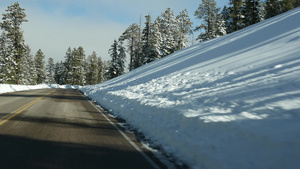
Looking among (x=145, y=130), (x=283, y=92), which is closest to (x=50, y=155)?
(x=145, y=130)

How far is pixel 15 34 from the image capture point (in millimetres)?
40469

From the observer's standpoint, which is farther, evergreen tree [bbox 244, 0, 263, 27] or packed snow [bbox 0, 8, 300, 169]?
evergreen tree [bbox 244, 0, 263, 27]

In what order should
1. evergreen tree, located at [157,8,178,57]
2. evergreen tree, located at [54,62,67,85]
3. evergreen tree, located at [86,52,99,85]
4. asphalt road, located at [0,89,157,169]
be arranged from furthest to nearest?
evergreen tree, located at [54,62,67,85] → evergreen tree, located at [86,52,99,85] → evergreen tree, located at [157,8,178,57] → asphalt road, located at [0,89,157,169]

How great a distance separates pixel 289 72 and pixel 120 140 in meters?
6.53

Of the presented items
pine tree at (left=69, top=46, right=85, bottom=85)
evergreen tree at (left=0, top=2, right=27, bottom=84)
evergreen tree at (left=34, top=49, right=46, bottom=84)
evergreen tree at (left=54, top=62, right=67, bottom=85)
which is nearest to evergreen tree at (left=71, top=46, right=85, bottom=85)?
pine tree at (left=69, top=46, right=85, bottom=85)

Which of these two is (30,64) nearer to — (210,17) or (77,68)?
(77,68)

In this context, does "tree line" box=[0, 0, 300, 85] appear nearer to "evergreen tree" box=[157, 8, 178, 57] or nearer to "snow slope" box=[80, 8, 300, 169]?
"evergreen tree" box=[157, 8, 178, 57]

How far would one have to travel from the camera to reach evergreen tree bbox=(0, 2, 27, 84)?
39.8 metres

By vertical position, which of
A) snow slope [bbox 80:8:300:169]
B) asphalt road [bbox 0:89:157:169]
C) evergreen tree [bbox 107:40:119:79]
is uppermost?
evergreen tree [bbox 107:40:119:79]

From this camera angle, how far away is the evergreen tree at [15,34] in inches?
1567

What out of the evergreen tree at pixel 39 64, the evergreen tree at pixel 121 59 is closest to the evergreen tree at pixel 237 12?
the evergreen tree at pixel 121 59

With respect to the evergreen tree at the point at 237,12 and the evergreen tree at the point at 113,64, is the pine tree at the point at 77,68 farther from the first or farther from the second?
the evergreen tree at the point at 237,12

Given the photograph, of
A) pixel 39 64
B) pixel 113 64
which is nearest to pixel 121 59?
pixel 113 64

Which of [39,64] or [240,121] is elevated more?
[39,64]
